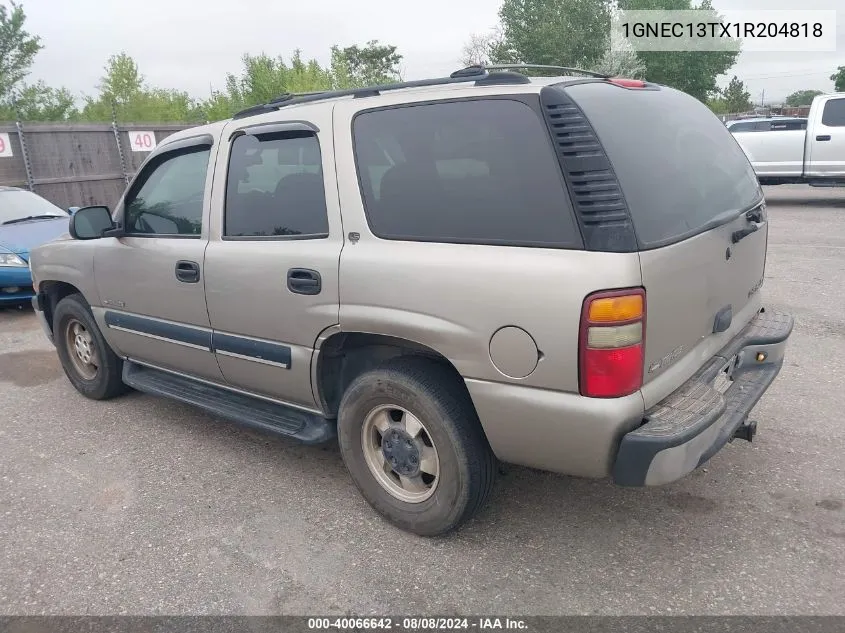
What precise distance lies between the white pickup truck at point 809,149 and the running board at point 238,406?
11684 mm

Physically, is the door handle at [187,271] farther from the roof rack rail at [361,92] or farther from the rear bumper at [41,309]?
the rear bumper at [41,309]

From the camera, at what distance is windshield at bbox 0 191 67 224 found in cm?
834

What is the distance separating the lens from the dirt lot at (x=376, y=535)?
8.39ft

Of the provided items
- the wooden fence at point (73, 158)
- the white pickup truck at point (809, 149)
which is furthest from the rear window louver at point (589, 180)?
the wooden fence at point (73, 158)

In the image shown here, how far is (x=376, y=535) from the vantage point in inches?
118

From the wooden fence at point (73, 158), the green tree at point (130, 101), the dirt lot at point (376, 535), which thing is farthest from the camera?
the green tree at point (130, 101)

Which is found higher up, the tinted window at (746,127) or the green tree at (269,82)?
the green tree at (269,82)

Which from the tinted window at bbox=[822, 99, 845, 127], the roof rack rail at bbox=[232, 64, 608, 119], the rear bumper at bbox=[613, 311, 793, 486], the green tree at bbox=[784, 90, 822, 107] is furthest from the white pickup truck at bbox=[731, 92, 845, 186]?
the green tree at bbox=[784, 90, 822, 107]

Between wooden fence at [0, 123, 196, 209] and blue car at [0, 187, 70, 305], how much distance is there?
490 centimetres

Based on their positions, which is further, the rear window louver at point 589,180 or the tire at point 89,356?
the tire at point 89,356

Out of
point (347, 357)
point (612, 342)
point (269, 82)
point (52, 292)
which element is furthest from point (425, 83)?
point (269, 82)

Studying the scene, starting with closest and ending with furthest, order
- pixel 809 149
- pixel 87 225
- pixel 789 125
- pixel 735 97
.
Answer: pixel 87 225, pixel 809 149, pixel 789 125, pixel 735 97

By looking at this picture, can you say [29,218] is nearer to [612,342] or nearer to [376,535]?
[376,535]

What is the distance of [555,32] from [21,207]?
124 feet
